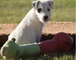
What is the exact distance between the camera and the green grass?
1147 cm

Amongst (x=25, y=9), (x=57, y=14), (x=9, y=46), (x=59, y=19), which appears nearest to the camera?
(x=9, y=46)

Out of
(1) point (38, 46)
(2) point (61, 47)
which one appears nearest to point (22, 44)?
(1) point (38, 46)

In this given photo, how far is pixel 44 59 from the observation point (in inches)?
252

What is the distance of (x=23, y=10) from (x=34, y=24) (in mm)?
6261

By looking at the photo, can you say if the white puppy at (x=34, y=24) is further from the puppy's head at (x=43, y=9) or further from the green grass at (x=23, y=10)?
the green grass at (x=23, y=10)

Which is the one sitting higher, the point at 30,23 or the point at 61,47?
the point at 30,23

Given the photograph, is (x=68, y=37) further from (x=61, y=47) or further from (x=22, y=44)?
(x=22, y=44)

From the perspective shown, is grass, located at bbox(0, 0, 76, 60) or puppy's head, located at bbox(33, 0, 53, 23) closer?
puppy's head, located at bbox(33, 0, 53, 23)

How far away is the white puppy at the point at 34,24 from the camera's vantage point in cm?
677

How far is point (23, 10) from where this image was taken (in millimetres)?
13234

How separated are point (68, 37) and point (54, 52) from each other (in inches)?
15.4

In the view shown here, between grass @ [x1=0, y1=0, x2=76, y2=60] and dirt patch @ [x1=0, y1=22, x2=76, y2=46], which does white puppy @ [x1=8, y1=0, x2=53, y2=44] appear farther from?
grass @ [x1=0, y1=0, x2=76, y2=60]

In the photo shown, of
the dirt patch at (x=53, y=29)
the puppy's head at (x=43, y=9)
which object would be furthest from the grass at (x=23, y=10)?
the puppy's head at (x=43, y=9)

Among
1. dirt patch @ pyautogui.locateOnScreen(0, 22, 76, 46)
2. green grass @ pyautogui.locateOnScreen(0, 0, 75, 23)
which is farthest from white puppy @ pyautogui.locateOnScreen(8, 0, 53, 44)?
green grass @ pyautogui.locateOnScreen(0, 0, 75, 23)
